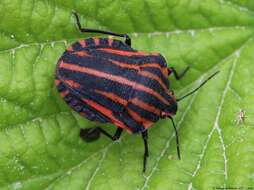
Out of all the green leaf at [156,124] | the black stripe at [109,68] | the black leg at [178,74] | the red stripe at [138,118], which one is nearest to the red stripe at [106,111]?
the red stripe at [138,118]

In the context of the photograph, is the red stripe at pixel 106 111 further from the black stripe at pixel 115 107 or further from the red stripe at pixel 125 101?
the red stripe at pixel 125 101

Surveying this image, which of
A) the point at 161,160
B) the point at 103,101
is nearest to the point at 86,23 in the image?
the point at 103,101

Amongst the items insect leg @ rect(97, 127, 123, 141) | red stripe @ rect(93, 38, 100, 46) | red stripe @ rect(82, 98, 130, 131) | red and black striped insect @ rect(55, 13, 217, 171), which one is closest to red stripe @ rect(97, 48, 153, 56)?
red and black striped insect @ rect(55, 13, 217, 171)

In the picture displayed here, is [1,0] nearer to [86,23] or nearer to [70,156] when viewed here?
[86,23]

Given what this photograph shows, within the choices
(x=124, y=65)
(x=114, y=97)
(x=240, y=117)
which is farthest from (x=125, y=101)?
(x=240, y=117)

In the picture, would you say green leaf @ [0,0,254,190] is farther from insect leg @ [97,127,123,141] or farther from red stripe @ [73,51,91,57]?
red stripe @ [73,51,91,57]

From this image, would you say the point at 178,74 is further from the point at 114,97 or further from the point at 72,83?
the point at 72,83
